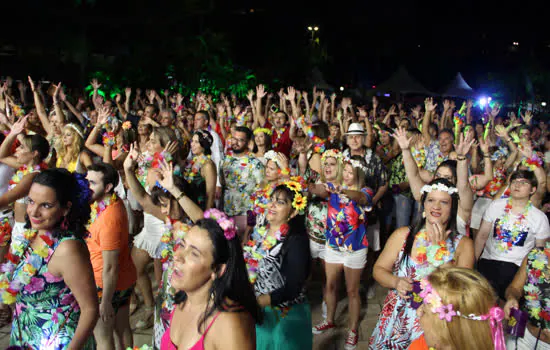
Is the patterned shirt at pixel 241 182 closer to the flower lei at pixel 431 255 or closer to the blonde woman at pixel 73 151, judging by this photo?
the blonde woman at pixel 73 151

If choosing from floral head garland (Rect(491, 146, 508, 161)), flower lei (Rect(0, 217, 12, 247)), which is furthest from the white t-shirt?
flower lei (Rect(0, 217, 12, 247))

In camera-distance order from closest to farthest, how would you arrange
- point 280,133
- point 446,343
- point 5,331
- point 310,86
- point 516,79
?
point 446,343 < point 5,331 < point 280,133 < point 310,86 < point 516,79

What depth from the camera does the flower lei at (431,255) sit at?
2611 mm

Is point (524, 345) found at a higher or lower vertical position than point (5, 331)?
higher

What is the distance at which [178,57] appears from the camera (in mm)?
17234

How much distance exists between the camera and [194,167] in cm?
453

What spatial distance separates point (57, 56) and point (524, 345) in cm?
1711

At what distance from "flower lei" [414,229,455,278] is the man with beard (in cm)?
242

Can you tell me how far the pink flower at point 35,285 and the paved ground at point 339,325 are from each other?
1.89 meters

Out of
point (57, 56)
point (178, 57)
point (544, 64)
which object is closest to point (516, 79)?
point (544, 64)

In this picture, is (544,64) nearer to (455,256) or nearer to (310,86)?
(310,86)

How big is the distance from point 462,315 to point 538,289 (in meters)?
1.27

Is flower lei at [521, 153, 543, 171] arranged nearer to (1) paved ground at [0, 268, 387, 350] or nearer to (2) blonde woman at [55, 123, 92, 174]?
(1) paved ground at [0, 268, 387, 350]

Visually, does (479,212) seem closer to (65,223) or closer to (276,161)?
(276,161)
